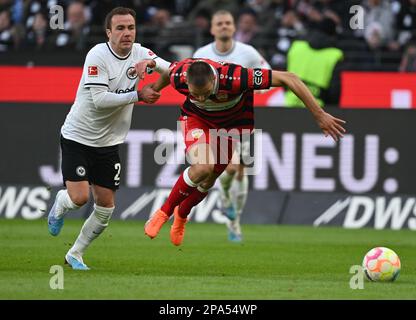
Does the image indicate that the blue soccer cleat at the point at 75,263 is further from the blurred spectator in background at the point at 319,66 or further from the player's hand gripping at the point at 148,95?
the blurred spectator in background at the point at 319,66

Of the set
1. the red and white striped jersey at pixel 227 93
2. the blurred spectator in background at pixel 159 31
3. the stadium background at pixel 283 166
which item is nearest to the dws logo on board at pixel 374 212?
A: the stadium background at pixel 283 166

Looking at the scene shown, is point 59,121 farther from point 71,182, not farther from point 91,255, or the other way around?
point 71,182

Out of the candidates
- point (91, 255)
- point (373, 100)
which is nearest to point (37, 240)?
point (91, 255)

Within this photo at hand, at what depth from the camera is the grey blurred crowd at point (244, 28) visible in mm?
20594

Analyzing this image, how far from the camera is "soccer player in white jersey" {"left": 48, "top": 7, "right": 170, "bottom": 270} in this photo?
10945 mm

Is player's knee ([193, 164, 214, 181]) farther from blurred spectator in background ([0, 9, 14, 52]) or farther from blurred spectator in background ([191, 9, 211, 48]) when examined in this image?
blurred spectator in background ([0, 9, 14, 52])

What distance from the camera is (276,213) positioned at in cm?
1716

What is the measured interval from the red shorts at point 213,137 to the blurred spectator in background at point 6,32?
967cm

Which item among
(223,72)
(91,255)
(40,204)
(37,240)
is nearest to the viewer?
(223,72)

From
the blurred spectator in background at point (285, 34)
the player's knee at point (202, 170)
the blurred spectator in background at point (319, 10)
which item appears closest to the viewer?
the player's knee at point (202, 170)

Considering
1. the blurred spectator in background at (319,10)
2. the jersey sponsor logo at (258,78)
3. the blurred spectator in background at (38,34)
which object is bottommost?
the jersey sponsor logo at (258,78)

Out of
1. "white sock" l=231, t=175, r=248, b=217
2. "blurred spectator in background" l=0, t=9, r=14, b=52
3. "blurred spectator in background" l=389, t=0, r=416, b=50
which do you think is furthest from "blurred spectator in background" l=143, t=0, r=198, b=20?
"white sock" l=231, t=175, r=248, b=217

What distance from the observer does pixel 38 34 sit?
67.6 ft

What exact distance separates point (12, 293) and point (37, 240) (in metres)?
5.17
